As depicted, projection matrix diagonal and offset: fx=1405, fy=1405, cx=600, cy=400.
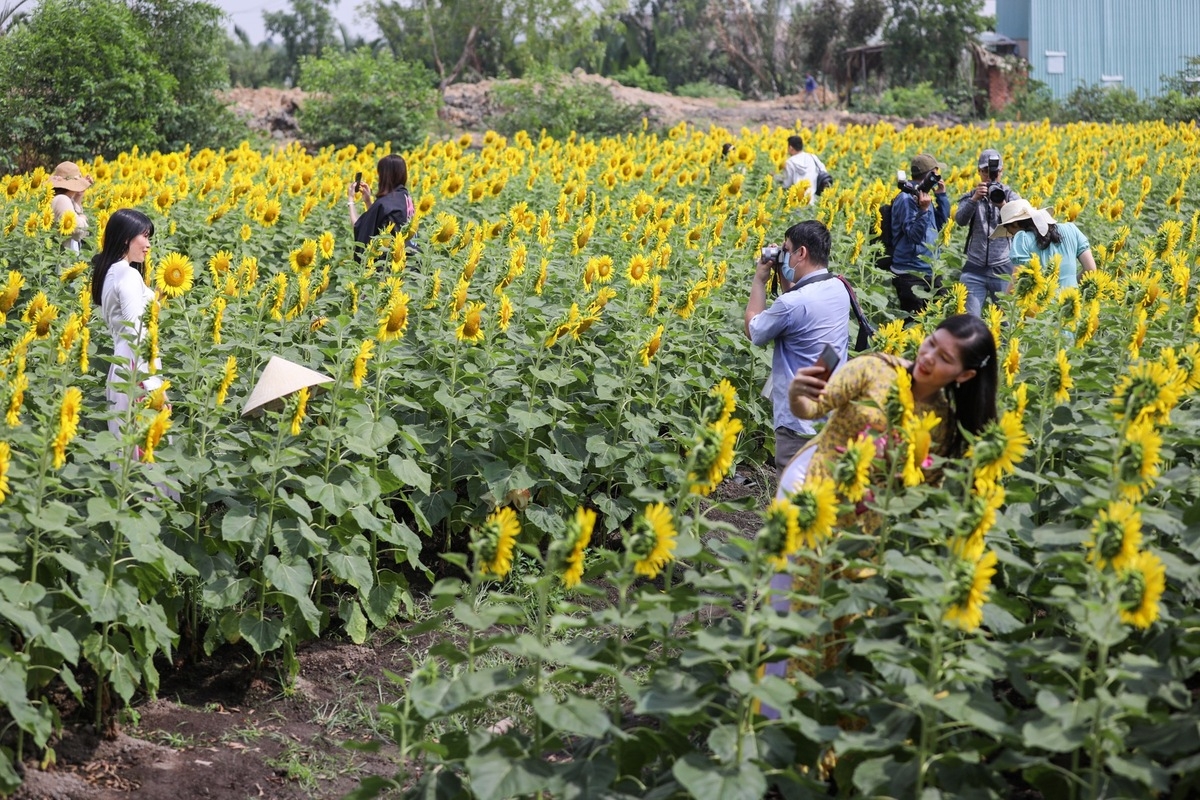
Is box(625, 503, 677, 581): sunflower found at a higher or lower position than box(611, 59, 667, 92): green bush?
lower

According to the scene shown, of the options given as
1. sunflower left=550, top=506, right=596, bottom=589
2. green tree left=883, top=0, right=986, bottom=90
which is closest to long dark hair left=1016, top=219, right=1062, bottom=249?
sunflower left=550, top=506, right=596, bottom=589

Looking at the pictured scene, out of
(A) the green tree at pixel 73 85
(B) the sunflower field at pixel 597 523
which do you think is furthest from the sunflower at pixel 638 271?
(A) the green tree at pixel 73 85

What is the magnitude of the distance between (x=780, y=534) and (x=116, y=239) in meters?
3.39

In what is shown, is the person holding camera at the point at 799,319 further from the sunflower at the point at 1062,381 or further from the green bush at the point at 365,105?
the green bush at the point at 365,105

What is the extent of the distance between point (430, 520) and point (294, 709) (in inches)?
41.1

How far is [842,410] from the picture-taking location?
379 centimetres

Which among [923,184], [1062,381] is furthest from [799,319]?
[923,184]

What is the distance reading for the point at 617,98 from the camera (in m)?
27.2

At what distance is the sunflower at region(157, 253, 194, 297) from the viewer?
18.9 feet

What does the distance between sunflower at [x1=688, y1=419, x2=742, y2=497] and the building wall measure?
3577cm

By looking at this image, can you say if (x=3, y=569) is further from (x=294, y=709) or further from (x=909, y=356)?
(x=909, y=356)

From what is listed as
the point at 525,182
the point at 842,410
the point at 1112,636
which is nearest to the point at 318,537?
the point at 842,410

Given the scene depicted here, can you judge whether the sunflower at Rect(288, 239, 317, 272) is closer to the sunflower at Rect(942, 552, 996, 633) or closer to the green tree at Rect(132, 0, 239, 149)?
the sunflower at Rect(942, 552, 996, 633)

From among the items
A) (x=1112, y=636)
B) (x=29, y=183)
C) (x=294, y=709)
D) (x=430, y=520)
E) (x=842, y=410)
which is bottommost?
(x=294, y=709)
